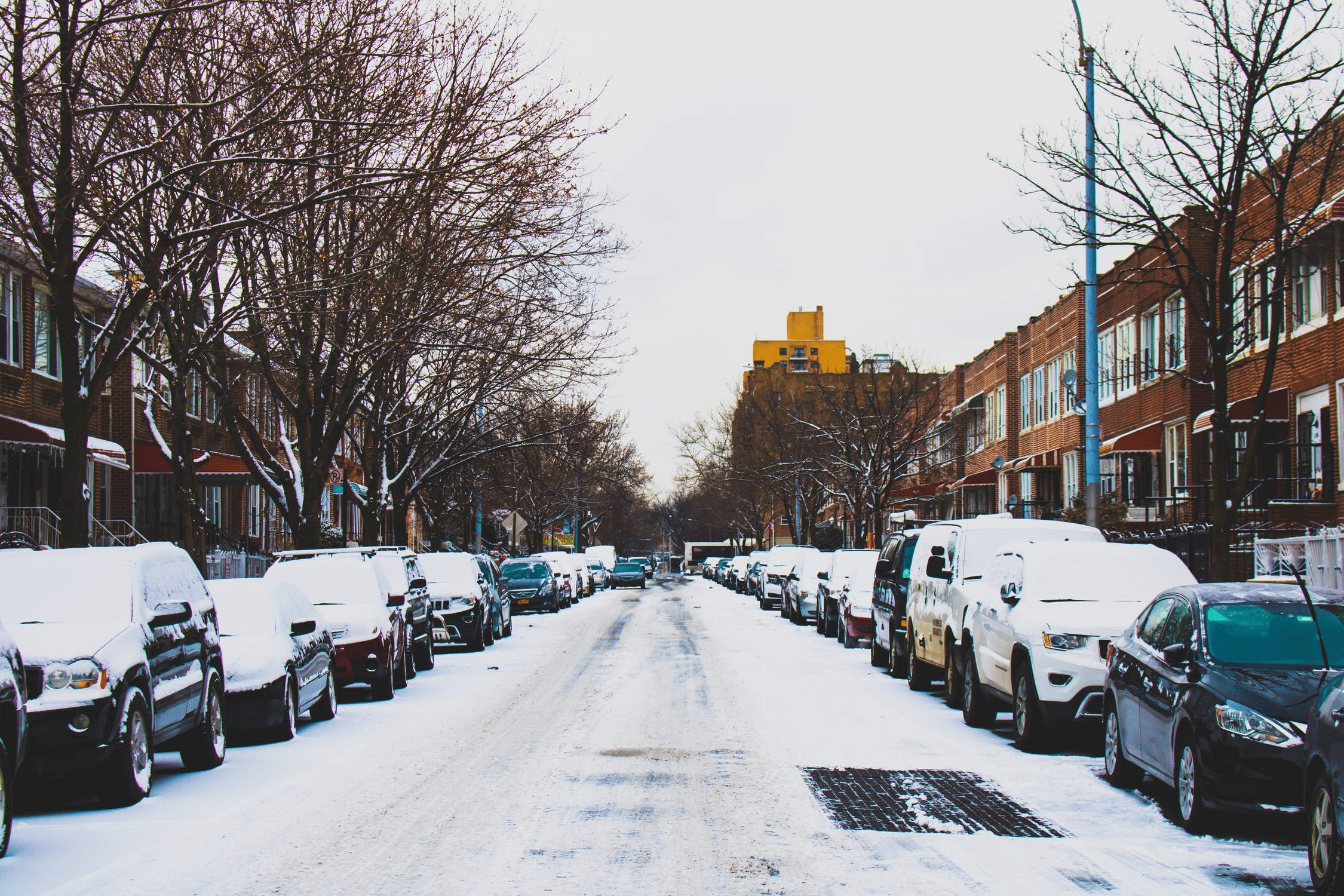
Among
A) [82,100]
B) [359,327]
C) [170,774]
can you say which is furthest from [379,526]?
[170,774]

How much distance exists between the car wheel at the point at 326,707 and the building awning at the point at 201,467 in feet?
65.4

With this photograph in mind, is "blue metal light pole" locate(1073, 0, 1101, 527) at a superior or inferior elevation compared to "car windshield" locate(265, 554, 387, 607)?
superior

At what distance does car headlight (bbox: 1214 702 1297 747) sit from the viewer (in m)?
8.04

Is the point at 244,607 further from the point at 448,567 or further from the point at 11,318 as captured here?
the point at 11,318

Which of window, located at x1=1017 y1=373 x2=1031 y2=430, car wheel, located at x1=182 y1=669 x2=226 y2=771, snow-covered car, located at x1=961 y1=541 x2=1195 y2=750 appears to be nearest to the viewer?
car wheel, located at x1=182 y1=669 x2=226 y2=771

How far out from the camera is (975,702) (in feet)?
46.8

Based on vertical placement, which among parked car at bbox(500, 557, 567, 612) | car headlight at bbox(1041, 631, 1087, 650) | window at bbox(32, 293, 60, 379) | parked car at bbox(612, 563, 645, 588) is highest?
window at bbox(32, 293, 60, 379)

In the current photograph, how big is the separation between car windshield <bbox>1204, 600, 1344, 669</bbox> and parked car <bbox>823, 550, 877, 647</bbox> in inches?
575

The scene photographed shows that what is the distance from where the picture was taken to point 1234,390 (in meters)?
29.1

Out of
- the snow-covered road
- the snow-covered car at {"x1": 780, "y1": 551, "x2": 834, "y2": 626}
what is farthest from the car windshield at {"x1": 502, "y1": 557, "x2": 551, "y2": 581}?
the snow-covered road

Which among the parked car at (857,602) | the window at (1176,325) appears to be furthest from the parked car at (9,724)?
the window at (1176,325)

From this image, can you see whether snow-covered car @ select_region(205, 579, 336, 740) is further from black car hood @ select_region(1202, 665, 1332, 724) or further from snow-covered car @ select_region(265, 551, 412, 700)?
black car hood @ select_region(1202, 665, 1332, 724)

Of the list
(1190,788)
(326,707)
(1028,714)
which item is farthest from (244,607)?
(1190,788)

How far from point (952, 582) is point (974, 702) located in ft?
7.19
